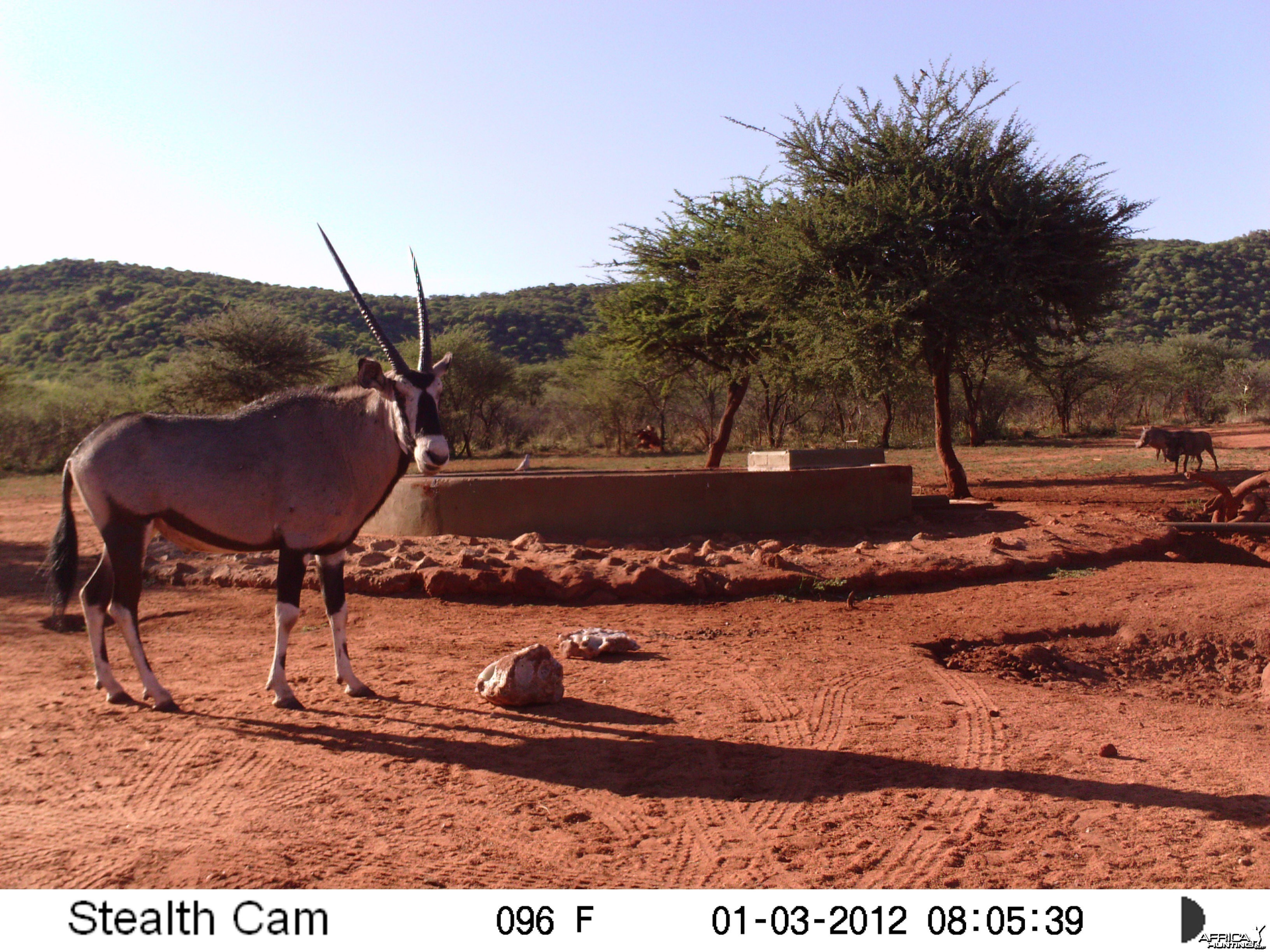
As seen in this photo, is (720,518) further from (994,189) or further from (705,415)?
(705,415)

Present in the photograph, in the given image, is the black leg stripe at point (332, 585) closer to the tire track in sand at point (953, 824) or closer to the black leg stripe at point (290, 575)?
the black leg stripe at point (290, 575)

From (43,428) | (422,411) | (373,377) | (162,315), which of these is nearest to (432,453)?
(422,411)

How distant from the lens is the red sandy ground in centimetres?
346

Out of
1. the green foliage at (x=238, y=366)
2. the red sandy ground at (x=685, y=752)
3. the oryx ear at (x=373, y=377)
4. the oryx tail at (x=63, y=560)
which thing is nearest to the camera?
the red sandy ground at (x=685, y=752)

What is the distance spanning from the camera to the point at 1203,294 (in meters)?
58.7

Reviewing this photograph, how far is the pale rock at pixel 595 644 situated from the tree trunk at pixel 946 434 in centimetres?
1069

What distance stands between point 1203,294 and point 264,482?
66239 millimetres

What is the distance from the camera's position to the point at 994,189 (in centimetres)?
1517

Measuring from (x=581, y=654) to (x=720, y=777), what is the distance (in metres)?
2.39

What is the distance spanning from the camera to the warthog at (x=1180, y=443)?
62.0 feet

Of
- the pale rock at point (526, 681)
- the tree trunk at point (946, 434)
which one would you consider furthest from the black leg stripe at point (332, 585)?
the tree trunk at point (946, 434)

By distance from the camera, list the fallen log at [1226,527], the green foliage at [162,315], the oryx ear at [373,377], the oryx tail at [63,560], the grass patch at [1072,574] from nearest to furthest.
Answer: the oryx ear at [373,377]
the oryx tail at [63,560]
the grass patch at [1072,574]
the fallen log at [1226,527]
the green foliage at [162,315]

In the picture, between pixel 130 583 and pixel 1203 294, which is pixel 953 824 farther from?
pixel 1203 294
